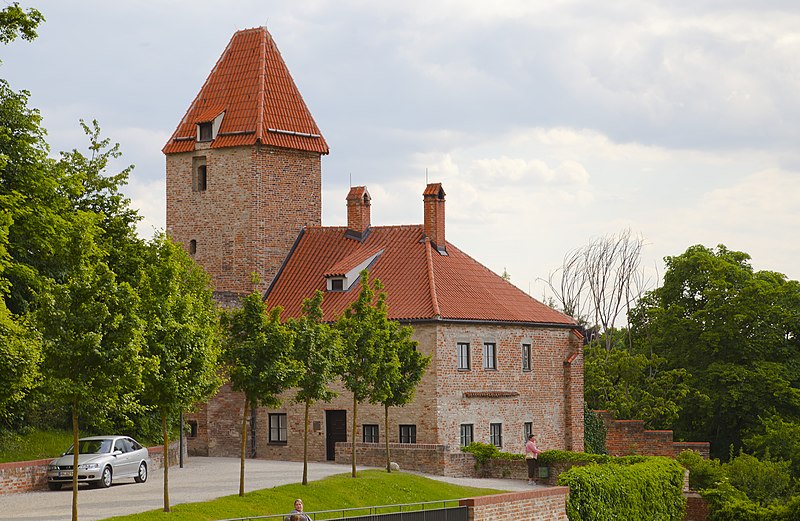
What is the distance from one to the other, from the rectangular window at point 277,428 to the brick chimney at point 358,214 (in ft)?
25.9

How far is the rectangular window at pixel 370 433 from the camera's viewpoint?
44094 mm

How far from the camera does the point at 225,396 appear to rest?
46.8 metres

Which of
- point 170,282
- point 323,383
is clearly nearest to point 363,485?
point 323,383

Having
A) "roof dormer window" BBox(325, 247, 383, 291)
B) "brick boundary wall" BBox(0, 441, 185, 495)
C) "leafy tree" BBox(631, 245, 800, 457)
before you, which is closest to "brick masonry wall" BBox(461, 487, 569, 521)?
"brick boundary wall" BBox(0, 441, 185, 495)

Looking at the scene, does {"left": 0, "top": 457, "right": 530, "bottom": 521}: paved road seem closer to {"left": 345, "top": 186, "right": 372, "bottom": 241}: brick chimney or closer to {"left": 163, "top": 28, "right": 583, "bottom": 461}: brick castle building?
{"left": 163, "top": 28, "right": 583, "bottom": 461}: brick castle building

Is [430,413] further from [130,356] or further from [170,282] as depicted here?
[130,356]

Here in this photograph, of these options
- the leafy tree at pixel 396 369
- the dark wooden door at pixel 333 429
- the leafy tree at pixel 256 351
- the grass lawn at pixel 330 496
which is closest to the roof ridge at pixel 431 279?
the dark wooden door at pixel 333 429

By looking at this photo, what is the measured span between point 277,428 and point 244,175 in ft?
33.4

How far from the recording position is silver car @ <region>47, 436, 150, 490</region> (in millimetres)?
32250

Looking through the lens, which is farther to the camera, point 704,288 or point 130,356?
point 704,288

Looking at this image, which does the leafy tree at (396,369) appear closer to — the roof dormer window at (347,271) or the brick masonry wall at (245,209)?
the roof dormer window at (347,271)

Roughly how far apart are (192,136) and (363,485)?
22.0 meters

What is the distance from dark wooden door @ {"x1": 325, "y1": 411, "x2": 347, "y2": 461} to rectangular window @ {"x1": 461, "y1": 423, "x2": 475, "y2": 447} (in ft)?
13.9

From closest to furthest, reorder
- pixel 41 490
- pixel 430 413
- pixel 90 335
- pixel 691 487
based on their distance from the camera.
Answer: pixel 90 335 → pixel 41 490 → pixel 691 487 → pixel 430 413
